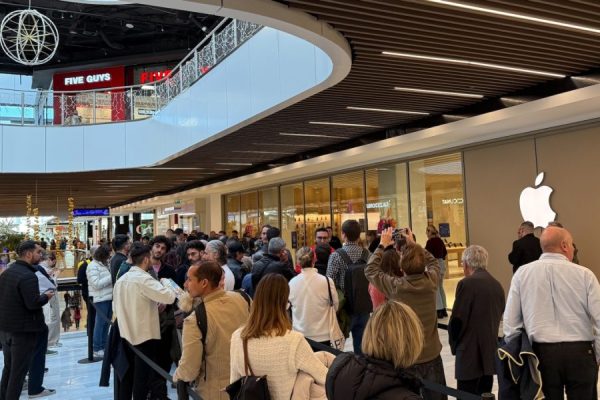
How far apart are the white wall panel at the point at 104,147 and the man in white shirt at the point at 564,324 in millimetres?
13949

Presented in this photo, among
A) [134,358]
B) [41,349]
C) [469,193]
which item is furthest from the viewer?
[469,193]

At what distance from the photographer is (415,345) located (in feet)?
6.45

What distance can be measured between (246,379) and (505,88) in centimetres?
664

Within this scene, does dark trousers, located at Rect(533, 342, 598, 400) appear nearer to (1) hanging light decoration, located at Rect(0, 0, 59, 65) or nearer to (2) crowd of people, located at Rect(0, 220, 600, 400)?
(2) crowd of people, located at Rect(0, 220, 600, 400)

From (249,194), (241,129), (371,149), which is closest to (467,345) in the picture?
(241,129)

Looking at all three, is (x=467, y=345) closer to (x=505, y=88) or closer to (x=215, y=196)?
(x=505, y=88)

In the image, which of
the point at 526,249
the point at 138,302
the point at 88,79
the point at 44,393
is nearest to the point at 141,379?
the point at 138,302

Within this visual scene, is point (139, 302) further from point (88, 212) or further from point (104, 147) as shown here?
point (88, 212)

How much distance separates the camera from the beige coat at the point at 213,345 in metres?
3.22

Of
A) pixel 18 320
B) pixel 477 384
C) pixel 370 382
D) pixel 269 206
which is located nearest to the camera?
pixel 370 382

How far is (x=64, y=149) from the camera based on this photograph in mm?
15953

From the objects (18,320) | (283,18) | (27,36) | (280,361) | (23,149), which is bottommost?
(18,320)

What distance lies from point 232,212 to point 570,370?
2062 cm

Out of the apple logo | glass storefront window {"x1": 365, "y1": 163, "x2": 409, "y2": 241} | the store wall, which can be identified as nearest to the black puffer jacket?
the store wall
